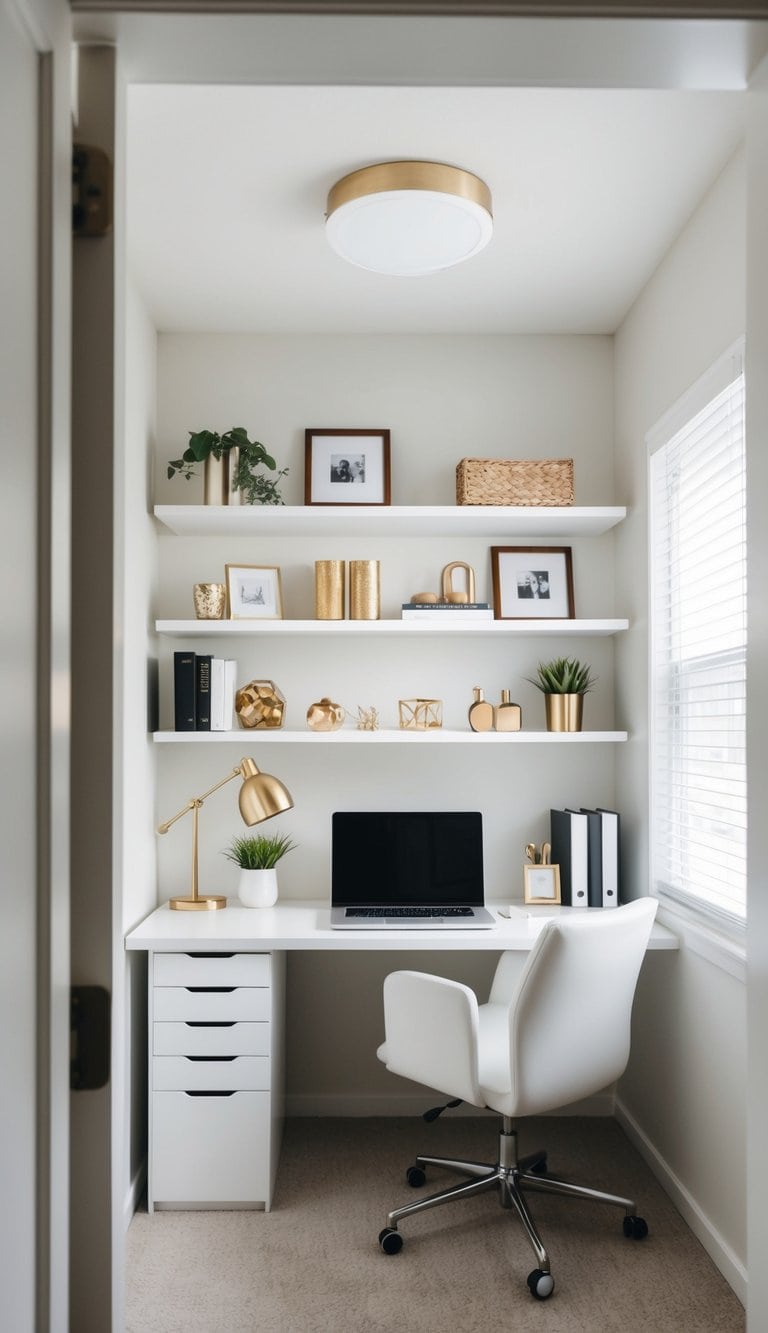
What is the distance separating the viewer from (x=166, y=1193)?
9.88ft

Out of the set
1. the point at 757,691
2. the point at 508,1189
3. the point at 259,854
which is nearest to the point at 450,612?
the point at 259,854

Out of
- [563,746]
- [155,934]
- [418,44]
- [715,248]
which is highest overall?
[715,248]

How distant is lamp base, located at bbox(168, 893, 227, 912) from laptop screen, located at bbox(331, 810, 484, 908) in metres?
0.38

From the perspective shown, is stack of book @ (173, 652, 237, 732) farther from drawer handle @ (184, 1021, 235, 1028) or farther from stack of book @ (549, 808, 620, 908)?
stack of book @ (549, 808, 620, 908)

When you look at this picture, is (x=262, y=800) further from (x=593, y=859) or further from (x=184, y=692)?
(x=593, y=859)

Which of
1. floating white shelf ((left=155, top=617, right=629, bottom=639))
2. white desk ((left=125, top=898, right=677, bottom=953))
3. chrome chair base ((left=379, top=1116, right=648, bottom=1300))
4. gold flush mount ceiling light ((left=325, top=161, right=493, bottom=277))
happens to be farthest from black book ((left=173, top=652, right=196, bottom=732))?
chrome chair base ((left=379, top=1116, right=648, bottom=1300))

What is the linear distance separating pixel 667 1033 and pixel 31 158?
2884 millimetres

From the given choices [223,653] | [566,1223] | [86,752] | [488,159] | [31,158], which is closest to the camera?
[31,158]

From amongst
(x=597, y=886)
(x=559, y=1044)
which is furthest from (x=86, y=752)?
(x=597, y=886)

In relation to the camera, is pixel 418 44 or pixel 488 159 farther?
pixel 488 159

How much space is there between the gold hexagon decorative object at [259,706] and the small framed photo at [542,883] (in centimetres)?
98

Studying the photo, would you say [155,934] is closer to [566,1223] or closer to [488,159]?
[566,1223]

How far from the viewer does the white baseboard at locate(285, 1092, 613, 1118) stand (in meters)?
3.71

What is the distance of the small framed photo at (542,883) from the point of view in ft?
11.5
